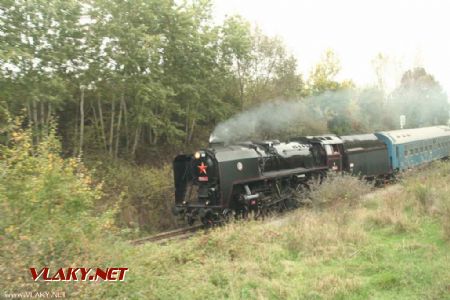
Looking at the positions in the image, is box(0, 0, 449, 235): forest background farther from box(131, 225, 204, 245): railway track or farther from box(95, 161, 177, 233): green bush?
box(131, 225, 204, 245): railway track

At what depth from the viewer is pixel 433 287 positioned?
6.32 meters

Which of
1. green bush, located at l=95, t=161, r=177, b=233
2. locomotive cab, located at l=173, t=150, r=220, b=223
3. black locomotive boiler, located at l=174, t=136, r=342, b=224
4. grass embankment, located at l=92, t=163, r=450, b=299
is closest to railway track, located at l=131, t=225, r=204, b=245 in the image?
black locomotive boiler, located at l=174, t=136, r=342, b=224

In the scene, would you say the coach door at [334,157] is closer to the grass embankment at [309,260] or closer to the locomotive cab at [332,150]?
the locomotive cab at [332,150]

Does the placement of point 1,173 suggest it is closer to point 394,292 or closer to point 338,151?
point 394,292

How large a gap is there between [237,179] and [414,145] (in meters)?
16.4

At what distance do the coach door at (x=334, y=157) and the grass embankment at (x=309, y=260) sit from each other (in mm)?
5361

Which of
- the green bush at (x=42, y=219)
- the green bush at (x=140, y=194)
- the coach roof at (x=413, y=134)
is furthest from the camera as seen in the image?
the coach roof at (x=413, y=134)

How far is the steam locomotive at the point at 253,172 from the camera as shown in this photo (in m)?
12.7

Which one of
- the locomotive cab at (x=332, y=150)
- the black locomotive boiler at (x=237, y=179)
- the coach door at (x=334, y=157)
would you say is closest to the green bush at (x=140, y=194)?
the black locomotive boiler at (x=237, y=179)

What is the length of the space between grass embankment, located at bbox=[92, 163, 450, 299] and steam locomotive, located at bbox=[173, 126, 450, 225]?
239 cm

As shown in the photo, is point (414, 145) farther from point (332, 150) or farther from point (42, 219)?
point (42, 219)

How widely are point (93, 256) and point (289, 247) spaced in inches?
184

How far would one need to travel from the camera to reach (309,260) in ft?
26.3

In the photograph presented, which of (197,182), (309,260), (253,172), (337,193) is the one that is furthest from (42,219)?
(337,193)
